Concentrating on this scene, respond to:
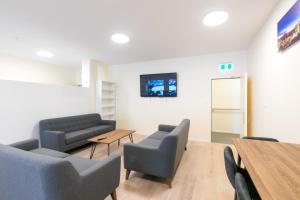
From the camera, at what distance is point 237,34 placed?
118 inches

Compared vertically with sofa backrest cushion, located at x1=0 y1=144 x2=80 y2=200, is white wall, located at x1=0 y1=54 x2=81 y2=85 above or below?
above

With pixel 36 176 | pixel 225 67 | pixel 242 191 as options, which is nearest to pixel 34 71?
pixel 36 176

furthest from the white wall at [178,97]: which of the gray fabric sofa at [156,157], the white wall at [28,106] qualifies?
A: the gray fabric sofa at [156,157]

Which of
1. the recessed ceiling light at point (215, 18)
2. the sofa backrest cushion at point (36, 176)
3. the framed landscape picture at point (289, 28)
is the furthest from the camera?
the recessed ceiling light at point (215, 18)

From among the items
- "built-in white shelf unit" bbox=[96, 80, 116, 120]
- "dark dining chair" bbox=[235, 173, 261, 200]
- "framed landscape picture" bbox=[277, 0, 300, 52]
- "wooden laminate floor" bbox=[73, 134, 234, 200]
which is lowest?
"wooden laminate floor" bbox=[73, 134, 234, 200]

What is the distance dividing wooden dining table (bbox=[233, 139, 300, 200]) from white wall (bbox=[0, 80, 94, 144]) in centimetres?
397

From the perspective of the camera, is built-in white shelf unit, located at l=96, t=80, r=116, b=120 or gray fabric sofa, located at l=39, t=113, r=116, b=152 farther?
built-in white shelf unit, located at l=96, t=80, r=116, b=120

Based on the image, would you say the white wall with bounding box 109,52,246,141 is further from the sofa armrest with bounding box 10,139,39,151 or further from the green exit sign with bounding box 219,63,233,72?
the sofa armrest with bounding box 10,139,39,151

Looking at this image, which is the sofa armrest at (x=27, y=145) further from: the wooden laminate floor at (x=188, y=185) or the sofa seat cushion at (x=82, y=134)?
the wooden laminate floor at (x=188, y=185)

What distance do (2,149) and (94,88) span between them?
3808mm

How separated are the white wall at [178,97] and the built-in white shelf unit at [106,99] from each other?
0.20 metres

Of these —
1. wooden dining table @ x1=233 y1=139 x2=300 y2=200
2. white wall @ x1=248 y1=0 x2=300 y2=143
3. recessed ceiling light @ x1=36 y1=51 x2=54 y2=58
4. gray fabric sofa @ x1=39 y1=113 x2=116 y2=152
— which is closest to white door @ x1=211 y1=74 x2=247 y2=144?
white wall @ x1=248 y1=0 x2=300 y2=143

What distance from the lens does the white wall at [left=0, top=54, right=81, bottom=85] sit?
14.2 feet

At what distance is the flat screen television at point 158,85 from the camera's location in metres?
4.71
